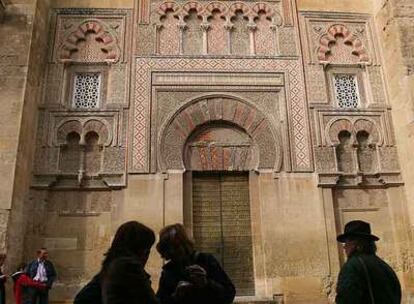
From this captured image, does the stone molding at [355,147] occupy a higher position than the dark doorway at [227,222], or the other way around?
the stone molding at [355,147]

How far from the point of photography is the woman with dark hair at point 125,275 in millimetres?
1985

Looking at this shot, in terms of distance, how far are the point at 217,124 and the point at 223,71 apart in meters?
1.01

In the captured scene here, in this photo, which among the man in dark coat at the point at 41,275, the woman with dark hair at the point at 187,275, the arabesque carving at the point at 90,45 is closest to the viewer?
the woman with dark hair at the point at 187,275

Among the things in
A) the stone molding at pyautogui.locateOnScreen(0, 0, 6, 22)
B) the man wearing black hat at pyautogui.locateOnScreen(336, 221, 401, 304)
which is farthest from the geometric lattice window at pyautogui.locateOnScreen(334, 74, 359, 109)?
the stone molding at pyautogui.locateOnScreen(0, 0, 6, 22)

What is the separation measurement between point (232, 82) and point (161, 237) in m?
5.81

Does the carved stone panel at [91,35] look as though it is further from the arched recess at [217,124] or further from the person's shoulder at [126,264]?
the person's shoulder at [126,264]

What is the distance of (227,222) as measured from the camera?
7.29m

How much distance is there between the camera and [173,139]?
7.47 meters

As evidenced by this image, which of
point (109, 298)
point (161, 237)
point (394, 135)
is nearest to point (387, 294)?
point (161, 237)

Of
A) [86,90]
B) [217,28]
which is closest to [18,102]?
[86,90]

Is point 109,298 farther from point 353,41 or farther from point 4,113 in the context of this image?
point 353,41

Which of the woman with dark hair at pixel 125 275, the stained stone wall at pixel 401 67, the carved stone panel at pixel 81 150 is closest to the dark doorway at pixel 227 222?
the carved stone panel at pixel 81 150

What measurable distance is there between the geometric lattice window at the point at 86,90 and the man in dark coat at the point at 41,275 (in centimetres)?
288

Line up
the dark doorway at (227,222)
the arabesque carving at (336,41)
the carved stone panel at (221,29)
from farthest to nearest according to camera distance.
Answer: the arabesque carving at (336,41) → the carved stone panel at (221,29) → the dark doorway at (227,222)
